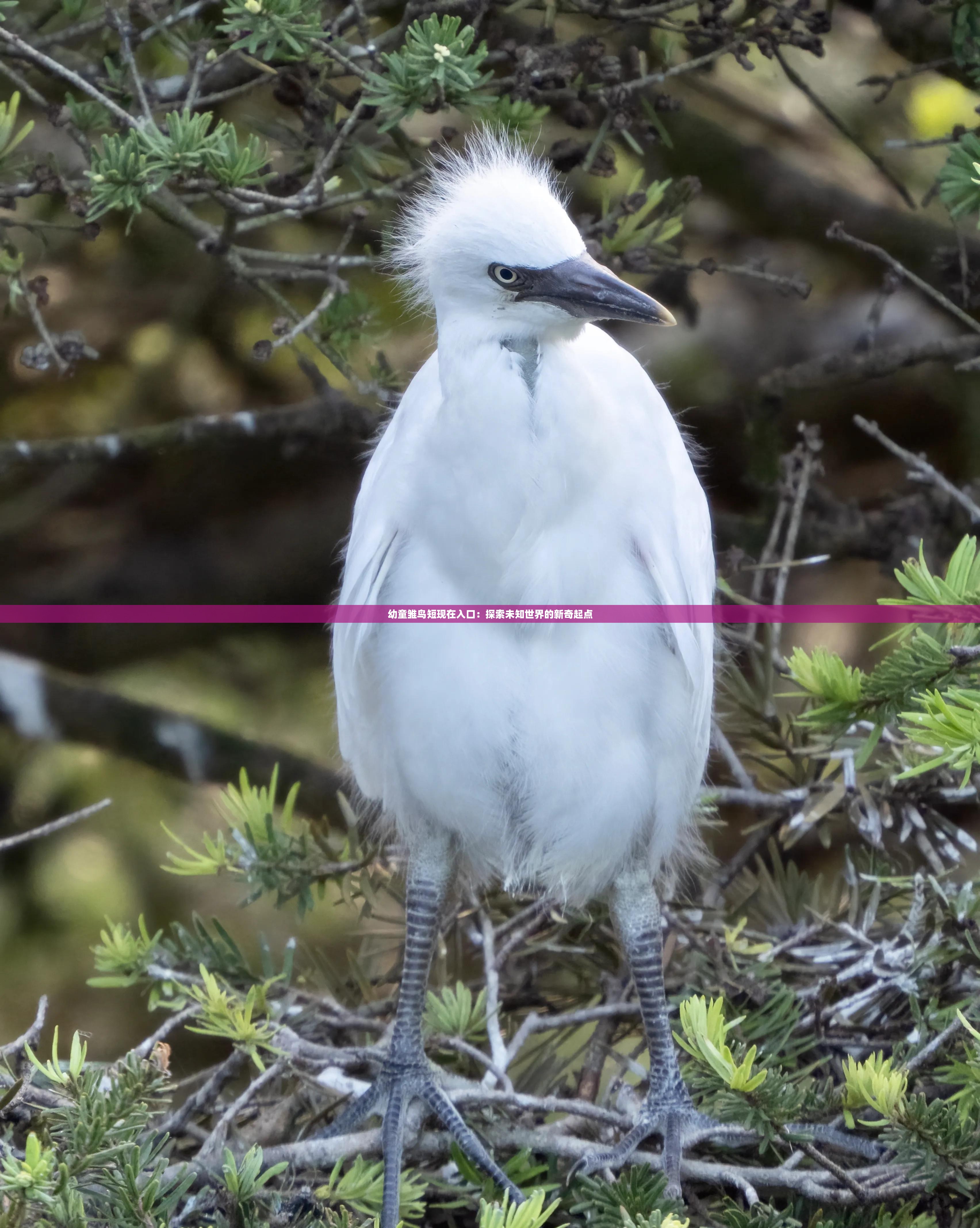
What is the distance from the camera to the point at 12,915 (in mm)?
1748

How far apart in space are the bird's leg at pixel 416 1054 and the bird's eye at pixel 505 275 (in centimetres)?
53

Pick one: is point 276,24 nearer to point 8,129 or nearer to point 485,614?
point 8,129

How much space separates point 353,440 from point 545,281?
0.59 metres

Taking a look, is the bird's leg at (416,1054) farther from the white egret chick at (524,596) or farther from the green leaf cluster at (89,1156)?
the green leaf cluster at (89,1156)

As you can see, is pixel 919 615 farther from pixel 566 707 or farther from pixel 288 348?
pixel 288 348

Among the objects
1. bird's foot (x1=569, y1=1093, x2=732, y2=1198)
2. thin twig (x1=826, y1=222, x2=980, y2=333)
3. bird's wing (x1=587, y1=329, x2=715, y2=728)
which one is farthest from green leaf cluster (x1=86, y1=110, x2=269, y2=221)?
bird's foot (x1=569, y1=1093, x2=732, y2=1198)

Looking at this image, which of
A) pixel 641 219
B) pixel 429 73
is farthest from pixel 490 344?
pixel 641 219

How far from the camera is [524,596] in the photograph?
997 mm

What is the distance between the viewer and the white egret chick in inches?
36.1

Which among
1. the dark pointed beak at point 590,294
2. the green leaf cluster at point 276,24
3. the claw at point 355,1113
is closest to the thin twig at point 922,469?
the dark pointed beak at point 590,294

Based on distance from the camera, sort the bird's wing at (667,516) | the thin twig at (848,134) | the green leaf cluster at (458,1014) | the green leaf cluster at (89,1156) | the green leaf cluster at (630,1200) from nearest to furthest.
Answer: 1. the green leaf cluster at (89,1156)
2. the green leaf cluster at (630,1200)
3. the bird's wing at (667,516)
4. the green leaf cluster at (458,1014)
5. the thin twig at (848,134)

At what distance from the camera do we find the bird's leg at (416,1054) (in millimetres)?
1014

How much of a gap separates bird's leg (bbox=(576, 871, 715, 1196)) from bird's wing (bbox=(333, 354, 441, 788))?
31 centimetres

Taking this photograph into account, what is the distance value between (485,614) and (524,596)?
42 millimetres
